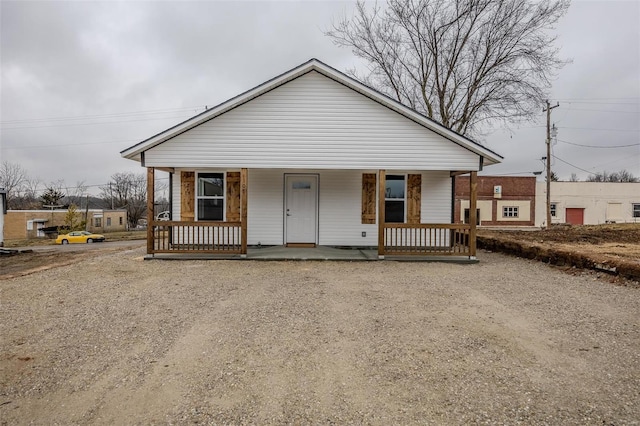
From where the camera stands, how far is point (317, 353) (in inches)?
143

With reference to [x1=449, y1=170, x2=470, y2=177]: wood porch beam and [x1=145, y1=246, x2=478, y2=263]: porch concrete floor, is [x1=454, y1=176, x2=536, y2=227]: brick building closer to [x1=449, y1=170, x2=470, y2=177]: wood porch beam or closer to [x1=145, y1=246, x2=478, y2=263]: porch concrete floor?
[x1=449, y1=170, x2=470, y2=177]: wood porch beam

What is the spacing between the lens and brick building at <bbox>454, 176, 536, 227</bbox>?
93.5 ft

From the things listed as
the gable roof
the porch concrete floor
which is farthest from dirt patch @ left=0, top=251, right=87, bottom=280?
the gable roof

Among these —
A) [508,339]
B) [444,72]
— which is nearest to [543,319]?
[508,339]

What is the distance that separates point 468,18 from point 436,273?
47.0 ft

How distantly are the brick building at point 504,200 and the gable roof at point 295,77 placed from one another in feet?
67.2

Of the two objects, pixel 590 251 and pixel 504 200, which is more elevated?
pixel 504 200

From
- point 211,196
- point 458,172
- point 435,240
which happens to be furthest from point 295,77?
point 435,240

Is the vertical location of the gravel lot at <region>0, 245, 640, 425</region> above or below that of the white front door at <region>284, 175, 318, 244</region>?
below

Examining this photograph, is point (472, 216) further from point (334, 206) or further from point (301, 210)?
point (301, 210)

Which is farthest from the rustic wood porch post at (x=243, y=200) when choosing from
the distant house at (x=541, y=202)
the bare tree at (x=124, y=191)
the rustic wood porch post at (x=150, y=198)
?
the bare tree at (x=124, y=191)

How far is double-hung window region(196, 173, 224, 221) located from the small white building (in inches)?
1165

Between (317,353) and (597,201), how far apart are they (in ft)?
116

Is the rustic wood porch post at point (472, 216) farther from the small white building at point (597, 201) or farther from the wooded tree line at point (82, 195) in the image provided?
the wooded tree line at point (82, 195)
